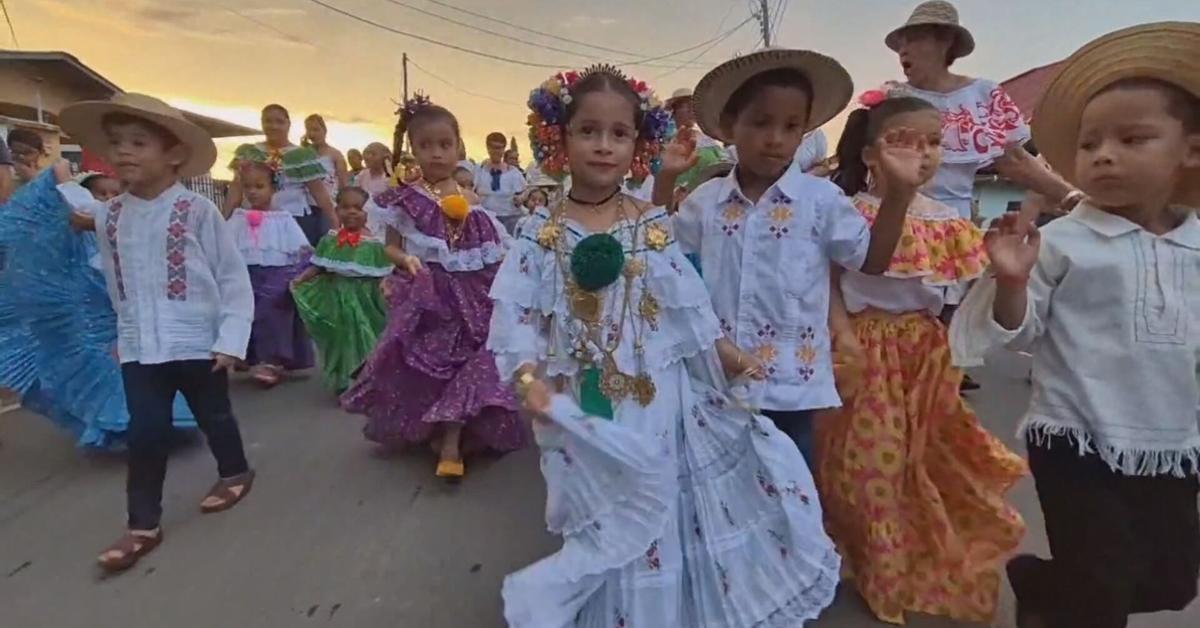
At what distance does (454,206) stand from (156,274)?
4.91ft

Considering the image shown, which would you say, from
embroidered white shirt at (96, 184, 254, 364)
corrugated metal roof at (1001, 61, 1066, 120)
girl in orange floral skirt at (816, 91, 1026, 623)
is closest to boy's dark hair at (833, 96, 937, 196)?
girl in orange floral skirt at (816, 91, 1026, 623)

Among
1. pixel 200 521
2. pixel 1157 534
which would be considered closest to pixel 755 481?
pixel 1157 534

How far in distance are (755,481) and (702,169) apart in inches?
99.6

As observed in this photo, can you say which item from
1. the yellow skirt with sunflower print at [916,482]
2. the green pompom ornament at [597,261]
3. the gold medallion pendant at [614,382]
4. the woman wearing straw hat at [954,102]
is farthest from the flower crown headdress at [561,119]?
the woman wearing straw hat at [954,102]

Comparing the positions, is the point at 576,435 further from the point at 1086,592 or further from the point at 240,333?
the point at 240,333

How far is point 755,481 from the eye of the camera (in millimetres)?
2447

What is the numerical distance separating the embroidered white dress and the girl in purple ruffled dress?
6.75 ft

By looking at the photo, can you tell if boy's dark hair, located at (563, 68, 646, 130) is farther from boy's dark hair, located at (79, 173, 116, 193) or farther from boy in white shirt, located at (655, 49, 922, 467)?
boy's dark hair, located at (79, 173, 116, 193)

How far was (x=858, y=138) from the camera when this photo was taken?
315 centimetres

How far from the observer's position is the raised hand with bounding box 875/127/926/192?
2.53m

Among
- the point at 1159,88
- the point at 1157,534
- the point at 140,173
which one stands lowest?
the point at 1157,534

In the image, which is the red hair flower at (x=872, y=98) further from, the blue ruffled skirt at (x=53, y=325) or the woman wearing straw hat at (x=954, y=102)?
the blue ruffled skirt at (x=53, y=325)

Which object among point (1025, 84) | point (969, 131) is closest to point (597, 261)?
point (969, 131)

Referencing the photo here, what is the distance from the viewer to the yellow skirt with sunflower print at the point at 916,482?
112 inches
